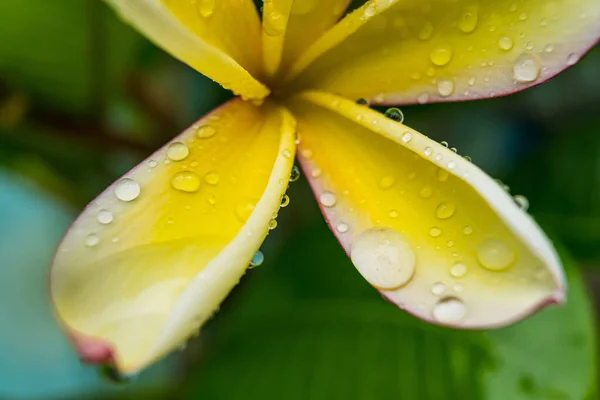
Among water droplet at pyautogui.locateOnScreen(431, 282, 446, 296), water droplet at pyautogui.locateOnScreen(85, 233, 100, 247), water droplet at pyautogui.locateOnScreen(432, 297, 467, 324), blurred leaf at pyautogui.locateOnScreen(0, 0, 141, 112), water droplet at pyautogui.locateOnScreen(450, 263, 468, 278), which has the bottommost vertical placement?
water droplet at pyautogui.locateOnScreen(432, 297, 467, 324)

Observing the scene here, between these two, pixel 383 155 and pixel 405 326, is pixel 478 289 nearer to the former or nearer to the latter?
pixel 383 155

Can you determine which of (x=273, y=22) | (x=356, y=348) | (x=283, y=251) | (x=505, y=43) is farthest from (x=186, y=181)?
(x=283, y=251)

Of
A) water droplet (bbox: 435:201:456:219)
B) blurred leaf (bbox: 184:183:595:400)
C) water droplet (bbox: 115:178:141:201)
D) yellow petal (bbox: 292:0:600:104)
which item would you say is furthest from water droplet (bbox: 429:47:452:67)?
blurred leaf (bbox: 184:183:595:400)

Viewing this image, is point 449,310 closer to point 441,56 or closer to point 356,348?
point 441,56

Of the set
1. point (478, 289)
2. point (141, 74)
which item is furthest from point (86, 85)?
point (478, 289)

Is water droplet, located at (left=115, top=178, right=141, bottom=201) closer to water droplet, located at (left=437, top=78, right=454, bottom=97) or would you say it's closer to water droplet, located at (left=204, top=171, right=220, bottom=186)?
water droplet, located at (left=204, top=171, right=220, bottom=186)

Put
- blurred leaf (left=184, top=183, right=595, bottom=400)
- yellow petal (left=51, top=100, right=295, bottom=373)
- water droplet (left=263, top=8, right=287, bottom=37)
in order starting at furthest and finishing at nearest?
blurred leaf (left=184, top=183, right=595, bottom=400) → water droplet (left=263, top=8, right=287, bottom=37) → yellow petal (left=51, top=100, right=295, bottom=373)

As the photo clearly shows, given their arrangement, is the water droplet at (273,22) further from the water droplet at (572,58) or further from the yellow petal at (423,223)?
the water droplet at (572,58)
